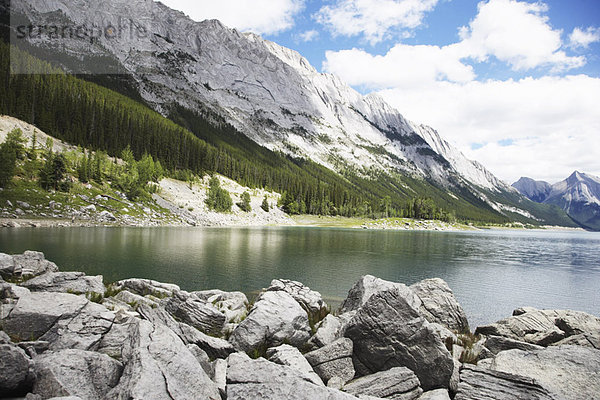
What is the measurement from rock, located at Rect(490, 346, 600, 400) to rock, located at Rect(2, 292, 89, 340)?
46.5 feet

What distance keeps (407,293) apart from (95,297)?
53.0 feet

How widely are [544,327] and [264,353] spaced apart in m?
15.0

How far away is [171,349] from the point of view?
795cm

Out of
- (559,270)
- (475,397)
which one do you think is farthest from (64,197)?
(559,270)

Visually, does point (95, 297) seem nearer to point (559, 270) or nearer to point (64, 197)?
point (559, 270)

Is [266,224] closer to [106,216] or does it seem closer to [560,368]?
[106,216]

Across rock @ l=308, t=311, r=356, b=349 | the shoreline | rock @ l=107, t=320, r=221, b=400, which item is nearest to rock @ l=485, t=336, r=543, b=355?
rock @ l=308, t=311, r=356, b=349

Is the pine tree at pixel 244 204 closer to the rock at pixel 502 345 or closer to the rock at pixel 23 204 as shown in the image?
the rock at pixel 23 204

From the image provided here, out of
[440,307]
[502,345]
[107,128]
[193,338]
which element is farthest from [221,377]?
[107,128]

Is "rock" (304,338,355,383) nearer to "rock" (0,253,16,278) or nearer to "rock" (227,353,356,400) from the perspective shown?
"rock" (227,353,356,400)

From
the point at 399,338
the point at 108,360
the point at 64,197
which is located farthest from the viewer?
the point at 64,197

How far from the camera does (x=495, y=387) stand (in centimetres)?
866

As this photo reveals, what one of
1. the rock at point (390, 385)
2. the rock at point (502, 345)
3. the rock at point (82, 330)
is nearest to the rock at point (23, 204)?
the rock at point (82, 330)

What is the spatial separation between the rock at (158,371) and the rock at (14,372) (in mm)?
1931
